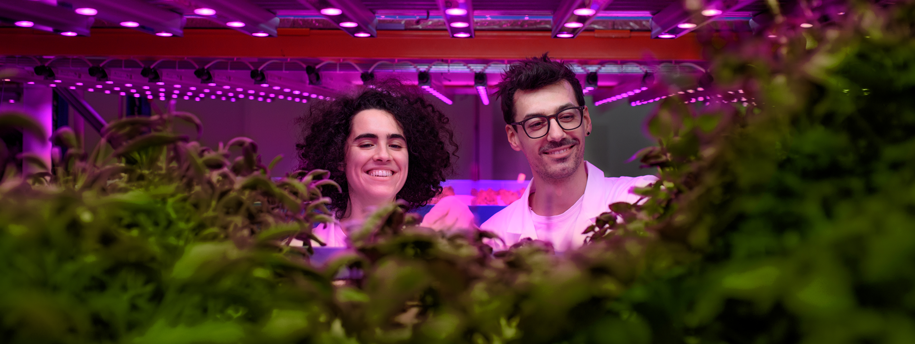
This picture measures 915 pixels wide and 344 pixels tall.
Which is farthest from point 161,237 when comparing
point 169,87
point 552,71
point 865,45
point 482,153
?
point 482,153

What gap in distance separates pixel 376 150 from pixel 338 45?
3.68m

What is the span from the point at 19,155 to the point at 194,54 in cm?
571

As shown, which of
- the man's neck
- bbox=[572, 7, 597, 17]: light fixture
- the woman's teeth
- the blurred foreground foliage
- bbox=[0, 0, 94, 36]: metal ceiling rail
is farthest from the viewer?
bbox=[572, 7, 597, 17]: light fixture

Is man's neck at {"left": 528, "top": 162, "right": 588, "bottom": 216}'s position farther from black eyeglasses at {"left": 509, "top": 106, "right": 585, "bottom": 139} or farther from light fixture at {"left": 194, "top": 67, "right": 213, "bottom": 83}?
light fixture at {"left": 194, "top": 67, "right": 213, "bottom": 83}

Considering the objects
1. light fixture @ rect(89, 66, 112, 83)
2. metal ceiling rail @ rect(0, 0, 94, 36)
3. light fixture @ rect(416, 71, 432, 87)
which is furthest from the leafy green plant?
light fixture @ rect(89, 66, 112, 83)

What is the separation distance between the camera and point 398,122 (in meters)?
2.10

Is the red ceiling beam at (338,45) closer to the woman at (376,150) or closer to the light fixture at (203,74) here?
the light fixture at (203,74)

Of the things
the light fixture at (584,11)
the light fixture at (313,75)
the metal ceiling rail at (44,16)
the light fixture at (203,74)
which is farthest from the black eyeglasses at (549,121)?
the light fixture at (203,74)

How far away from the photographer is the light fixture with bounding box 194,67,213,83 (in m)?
4.40

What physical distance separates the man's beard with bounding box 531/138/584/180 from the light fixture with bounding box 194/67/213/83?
350cm

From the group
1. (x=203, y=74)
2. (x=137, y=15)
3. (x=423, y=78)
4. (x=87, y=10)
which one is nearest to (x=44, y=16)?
(x=87, y=10)

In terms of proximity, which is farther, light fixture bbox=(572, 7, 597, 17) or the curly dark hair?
light fixture bbox=(572, 7, 597, 17)

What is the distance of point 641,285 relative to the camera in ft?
0.93

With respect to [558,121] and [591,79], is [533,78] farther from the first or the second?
[591,79]
